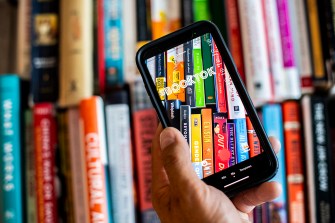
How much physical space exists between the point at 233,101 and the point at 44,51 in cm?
36

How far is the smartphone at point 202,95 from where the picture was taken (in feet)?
1.70

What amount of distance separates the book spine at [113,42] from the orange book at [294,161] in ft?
0.94

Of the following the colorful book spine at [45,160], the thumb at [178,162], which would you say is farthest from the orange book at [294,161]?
the colorful book spine at [45,160]

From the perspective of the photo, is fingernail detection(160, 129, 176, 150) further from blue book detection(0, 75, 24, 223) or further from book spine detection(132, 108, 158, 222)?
blue book detection(0, 75, 24, 223)

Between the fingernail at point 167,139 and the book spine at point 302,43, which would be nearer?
the fingernail at point 167,139

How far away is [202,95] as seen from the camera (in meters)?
0.53

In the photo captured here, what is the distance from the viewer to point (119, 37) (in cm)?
68

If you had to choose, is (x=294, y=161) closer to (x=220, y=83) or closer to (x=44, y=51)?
(x=220, y=83)

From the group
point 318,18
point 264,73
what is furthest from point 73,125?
point 318,18

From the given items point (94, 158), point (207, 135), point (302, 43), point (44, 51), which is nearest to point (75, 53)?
point (44, 51)

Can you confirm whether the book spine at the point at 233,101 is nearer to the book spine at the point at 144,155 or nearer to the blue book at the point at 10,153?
the book spine at the point at 144,155

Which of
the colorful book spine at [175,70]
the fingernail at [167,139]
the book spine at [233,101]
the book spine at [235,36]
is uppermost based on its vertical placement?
the book spine at [235,36]

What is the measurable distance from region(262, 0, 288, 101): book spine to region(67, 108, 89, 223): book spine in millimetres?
329

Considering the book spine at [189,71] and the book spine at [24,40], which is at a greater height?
the book spine at [24,40]
